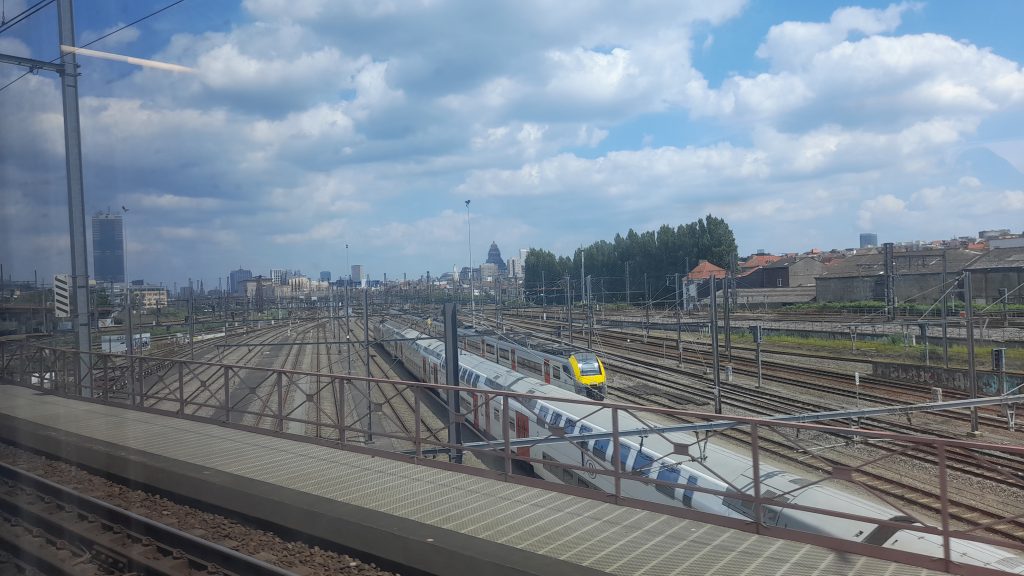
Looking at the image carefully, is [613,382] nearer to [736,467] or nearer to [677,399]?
[677,399]

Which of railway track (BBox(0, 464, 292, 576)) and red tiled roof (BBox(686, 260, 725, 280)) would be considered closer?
railway track (BBox(0, 464, 292, 576))

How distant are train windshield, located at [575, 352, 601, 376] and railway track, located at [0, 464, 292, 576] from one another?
1500 centimetres

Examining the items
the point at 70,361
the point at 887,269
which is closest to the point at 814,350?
the point at 887,269

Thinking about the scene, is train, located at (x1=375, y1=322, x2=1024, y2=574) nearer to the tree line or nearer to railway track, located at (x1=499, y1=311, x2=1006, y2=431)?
railway track, located at (x1=499, y1=311, x2=1006, y2=431)

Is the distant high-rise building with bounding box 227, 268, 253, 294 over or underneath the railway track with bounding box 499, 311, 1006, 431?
over

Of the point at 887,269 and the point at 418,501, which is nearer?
the point at 418,501

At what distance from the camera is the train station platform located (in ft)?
13.8

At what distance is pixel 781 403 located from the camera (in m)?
20.1

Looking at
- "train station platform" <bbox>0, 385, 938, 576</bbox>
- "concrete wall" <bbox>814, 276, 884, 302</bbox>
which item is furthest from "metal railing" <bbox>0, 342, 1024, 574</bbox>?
"concrete wall" <bbox>814, 276, 884, 302</bbox>

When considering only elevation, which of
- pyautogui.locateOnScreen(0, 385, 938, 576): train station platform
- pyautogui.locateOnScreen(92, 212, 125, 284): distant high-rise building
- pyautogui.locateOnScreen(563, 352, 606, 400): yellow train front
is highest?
pyautogui.locateOnScreen(92, 212, 125, 284): distant high-rise building

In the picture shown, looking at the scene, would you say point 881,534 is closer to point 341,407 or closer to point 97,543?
point 341,407

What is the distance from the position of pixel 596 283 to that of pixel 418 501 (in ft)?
138

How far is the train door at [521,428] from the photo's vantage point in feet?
50.3

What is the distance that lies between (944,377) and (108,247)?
22.5 meters
